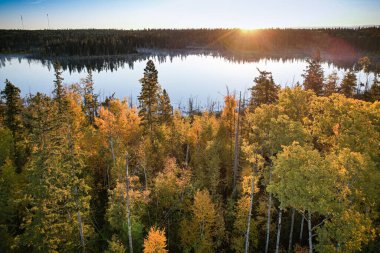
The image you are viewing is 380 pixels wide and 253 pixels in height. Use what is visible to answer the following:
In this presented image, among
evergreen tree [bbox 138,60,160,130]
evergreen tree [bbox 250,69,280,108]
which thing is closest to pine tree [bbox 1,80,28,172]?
evergreen tree [bbox 138,60,160,130]

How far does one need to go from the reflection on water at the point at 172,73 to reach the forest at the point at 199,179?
39401 millimetres

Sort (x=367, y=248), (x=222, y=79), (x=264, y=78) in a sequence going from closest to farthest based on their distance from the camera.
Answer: (x=367, y=248), (x=264, y=78), (x=222, y=79)

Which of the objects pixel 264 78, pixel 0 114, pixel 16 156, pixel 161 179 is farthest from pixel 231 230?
A: pixel 0 114

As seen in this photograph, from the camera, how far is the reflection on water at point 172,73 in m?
100

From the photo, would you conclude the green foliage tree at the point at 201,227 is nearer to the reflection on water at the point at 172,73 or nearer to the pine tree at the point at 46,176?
the pine tree at the point at 46,176

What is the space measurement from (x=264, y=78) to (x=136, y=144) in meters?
18.4

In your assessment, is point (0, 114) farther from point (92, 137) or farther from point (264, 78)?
point (264, 78)

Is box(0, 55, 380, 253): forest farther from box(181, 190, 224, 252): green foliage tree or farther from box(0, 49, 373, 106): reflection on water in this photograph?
box(0, 49, 373, 106): reflection on water

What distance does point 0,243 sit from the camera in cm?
2606

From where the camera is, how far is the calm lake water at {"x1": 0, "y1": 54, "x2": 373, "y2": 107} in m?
98.6

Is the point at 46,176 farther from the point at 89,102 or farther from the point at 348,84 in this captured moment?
the point at 348,84

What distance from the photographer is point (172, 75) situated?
409 ft

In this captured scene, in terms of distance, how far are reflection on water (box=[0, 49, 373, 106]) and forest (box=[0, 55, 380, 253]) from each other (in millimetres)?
39401

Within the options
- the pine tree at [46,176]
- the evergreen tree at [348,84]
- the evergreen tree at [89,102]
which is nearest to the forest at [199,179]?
the pine tree at [46,176]
